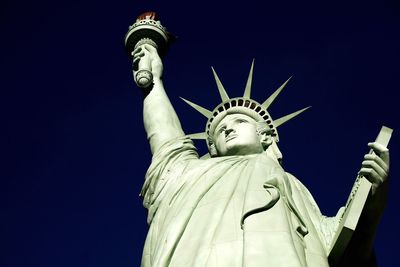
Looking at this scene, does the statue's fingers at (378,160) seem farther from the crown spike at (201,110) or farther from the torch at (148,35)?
the torch at (148,35)

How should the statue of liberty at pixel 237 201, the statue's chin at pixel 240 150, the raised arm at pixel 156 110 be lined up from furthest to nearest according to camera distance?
1. the raised arm at pixel 156 110
2. the statue's chin at pixel 240 150
3. the statue of liberty at pixel 237 201

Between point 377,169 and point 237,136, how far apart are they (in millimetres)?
2115

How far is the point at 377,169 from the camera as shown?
7.45 m

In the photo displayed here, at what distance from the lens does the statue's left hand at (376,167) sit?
24.3 feet

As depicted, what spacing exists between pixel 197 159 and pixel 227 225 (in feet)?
6.08

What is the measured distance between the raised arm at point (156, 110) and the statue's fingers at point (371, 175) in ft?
9.05

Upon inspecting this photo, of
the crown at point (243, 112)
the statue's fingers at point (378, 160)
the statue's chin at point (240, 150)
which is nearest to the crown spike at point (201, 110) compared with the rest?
the crown at point (243, 112)

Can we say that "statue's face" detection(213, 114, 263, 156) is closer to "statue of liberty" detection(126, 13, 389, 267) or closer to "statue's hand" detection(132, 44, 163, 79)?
"statue of liberty" detection(126, 13, 389, 267)

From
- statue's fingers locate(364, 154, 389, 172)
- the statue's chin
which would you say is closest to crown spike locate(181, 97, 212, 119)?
the statue's chin

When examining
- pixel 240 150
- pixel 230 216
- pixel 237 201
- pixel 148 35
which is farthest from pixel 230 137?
pixel 148 35

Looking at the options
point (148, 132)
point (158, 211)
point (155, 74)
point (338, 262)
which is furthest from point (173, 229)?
point (155, 74)

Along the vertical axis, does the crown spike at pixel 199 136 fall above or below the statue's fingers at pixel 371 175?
above

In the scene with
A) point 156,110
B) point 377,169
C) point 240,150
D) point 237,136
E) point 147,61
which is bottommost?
point 377,169

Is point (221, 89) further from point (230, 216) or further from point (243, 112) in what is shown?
point (230, 216)
